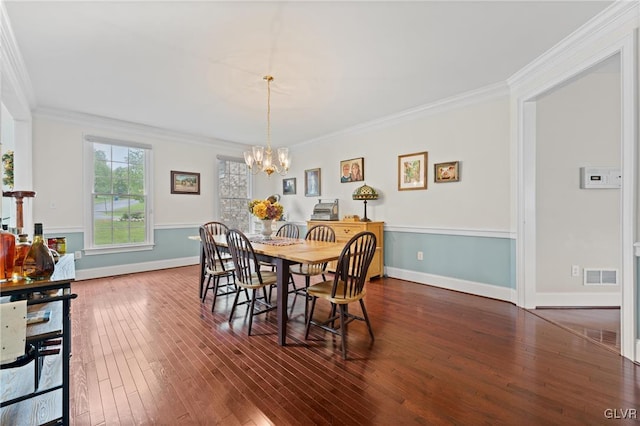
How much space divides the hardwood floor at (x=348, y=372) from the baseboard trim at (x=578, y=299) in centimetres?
41

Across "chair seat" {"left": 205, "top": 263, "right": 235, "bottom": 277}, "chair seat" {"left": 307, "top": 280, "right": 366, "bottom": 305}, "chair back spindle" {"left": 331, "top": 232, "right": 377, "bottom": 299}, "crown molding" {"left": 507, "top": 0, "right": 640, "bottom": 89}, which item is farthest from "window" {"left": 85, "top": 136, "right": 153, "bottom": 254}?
"crown molding" {"left": 507, "top": 0, "right": 640, "bottom": 89}

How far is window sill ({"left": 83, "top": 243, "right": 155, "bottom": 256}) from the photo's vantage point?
4.49 metres

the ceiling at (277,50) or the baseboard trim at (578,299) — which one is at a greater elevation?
the ceiling at (277,50)

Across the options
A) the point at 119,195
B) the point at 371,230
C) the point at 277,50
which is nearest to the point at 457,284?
the point at 371,230

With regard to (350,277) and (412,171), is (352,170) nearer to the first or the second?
(412,171)

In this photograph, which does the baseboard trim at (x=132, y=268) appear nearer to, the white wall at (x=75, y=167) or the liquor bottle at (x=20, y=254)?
the white wall at (x=75, y=167)

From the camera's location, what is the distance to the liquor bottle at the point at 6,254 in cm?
132

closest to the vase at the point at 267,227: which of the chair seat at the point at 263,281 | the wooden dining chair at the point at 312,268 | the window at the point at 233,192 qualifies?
the wooden dining chair at the point at 312,268

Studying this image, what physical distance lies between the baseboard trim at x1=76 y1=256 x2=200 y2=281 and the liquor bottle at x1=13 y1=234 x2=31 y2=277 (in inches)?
129

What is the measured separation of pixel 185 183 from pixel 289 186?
2.18 m

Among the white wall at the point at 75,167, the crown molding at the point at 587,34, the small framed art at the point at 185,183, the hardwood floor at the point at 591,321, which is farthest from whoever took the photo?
the small framed art at the point at 185,183

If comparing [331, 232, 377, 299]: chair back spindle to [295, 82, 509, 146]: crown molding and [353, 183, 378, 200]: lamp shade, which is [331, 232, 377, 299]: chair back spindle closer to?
[353, 183, 378, 200]: lamp shade

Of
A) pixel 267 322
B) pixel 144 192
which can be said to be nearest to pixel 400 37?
pixel 267 322

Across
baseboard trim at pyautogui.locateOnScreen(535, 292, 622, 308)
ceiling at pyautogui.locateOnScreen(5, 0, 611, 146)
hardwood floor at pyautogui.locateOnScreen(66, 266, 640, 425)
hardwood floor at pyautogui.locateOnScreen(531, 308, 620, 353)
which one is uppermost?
ceiling at pyautogui.locateOnScreen(5, 0, 611, 146)
